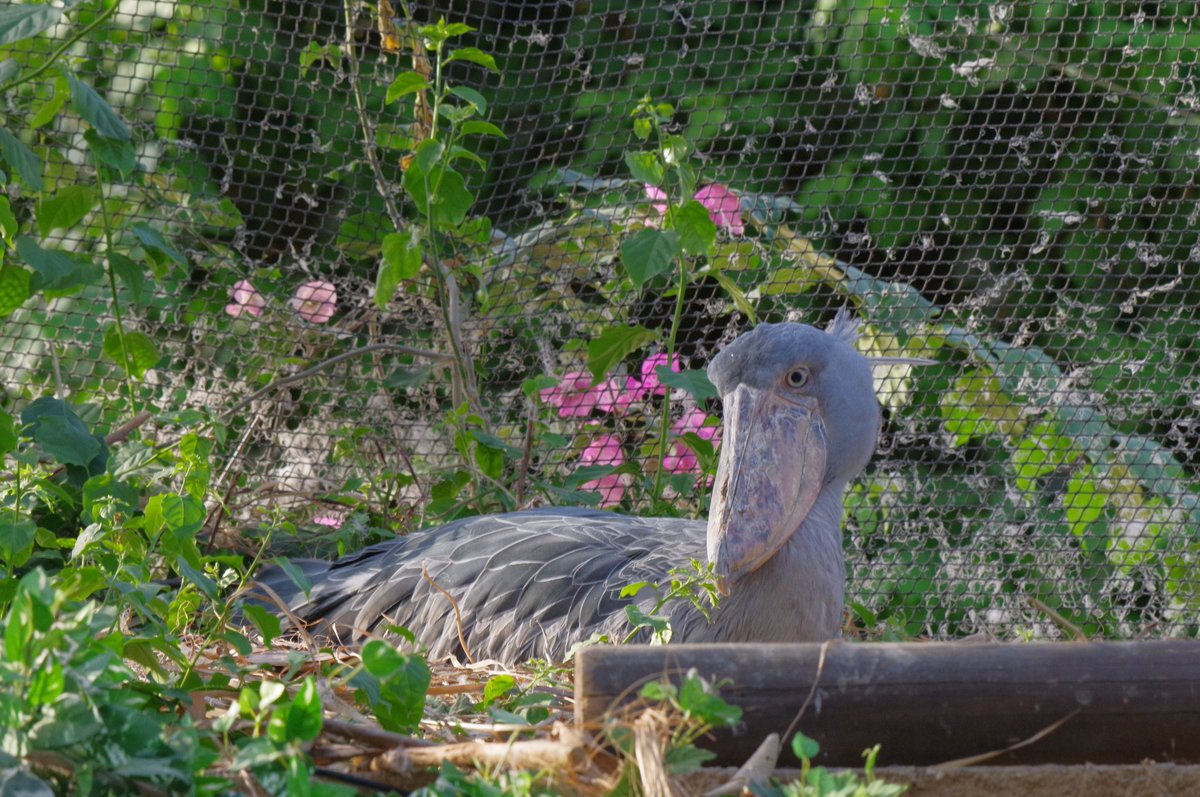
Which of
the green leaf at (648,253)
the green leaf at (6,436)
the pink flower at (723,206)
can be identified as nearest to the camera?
the green leaf at (6,436)

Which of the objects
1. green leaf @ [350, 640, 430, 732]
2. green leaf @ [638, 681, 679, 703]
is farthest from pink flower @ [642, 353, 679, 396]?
green leaf @ [638, 681, 679, 703]

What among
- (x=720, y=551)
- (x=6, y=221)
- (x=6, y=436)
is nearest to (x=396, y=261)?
(x=6, y=221)

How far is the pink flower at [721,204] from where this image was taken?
9.43 ft

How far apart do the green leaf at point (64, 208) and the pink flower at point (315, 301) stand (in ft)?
2.19

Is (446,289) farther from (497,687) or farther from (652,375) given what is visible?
(497,687)

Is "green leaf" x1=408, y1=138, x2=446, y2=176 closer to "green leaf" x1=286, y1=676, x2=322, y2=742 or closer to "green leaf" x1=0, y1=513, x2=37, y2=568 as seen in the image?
"green leaf" x1=0, y1=513, x2=37, y2=568

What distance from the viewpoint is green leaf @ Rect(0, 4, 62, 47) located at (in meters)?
1.88

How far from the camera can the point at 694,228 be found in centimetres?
221

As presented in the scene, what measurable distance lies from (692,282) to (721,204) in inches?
11.0

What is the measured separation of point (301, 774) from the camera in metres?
0.92

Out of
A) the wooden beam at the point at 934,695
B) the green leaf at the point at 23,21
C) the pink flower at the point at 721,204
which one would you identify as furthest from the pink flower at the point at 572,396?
the wooden beam at the point at 934,695

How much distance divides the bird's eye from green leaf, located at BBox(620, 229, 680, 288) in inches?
12.1

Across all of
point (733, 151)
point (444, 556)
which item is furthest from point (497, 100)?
point (444, 556)

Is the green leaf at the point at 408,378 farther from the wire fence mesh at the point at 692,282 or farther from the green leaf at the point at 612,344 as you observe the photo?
the green leaf at the point at 612,344
